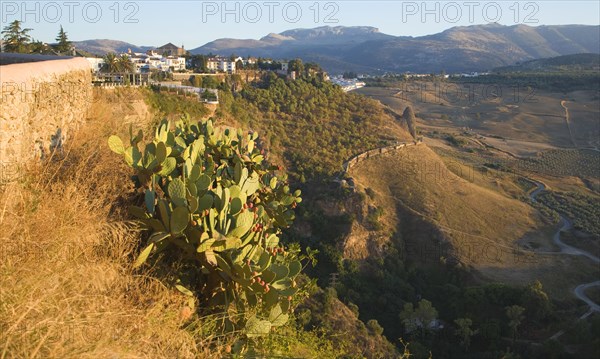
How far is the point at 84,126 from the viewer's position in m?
6.43

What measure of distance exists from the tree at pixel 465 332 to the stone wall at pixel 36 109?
35.8 feet

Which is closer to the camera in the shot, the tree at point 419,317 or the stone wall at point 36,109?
the stone wall at point 36,109

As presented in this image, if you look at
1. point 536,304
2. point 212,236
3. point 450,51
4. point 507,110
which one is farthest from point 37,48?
point 450,51

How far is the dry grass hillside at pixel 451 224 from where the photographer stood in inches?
668

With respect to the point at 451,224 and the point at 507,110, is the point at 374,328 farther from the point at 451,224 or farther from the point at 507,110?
the point at 507,110

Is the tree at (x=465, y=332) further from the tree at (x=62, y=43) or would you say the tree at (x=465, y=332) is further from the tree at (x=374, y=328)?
the tree at (x=62, y=43)

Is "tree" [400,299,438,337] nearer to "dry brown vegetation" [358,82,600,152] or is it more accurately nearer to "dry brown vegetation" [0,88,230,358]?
"dry brown vegetation" [0,88,230,358]

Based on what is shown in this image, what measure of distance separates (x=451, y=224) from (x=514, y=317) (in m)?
6.06

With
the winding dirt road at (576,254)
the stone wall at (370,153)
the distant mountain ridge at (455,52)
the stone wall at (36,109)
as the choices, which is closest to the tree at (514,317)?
the winding dirt road at (576,254)

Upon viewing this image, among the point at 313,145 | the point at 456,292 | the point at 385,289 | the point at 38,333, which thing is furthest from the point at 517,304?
the point at 38,333

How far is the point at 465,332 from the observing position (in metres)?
12.9

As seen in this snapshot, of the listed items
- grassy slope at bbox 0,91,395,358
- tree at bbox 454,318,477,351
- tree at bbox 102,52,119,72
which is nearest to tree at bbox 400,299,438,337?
tree at bbox 454,318,477,351

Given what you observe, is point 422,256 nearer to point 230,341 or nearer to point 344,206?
point 344,206

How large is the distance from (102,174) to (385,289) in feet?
40.0
